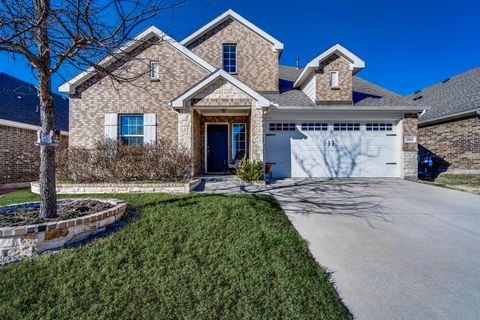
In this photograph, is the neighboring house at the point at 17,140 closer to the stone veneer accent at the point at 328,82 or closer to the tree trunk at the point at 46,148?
the tree trunk at the point at 46,148

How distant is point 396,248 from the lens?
342 cm

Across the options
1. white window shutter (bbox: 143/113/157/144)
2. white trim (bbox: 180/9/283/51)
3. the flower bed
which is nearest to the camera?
the flower bed

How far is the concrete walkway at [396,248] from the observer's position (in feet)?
7.58

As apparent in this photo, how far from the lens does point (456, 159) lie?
11531 millimetres

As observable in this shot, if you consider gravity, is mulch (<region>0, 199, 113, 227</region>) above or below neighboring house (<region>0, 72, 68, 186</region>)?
below

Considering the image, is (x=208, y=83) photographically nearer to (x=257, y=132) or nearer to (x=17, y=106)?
(x=257, y=132)

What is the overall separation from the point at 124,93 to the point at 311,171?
8.71 m

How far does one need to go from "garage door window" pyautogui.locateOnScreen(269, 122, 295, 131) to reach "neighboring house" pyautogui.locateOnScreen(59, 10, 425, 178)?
4 cm

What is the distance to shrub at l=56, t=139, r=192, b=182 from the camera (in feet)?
22.9

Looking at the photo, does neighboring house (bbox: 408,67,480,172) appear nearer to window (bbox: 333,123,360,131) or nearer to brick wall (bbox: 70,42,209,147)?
window (bbox: 333,123,360,131)

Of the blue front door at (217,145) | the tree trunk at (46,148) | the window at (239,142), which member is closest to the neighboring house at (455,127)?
the window at (239,142)

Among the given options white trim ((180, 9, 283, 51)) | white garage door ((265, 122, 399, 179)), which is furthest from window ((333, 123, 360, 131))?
white trim ((180, 9, 283, 51))

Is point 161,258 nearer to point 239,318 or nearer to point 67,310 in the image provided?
point 67,310

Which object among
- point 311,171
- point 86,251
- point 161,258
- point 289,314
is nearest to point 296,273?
point 289,314
